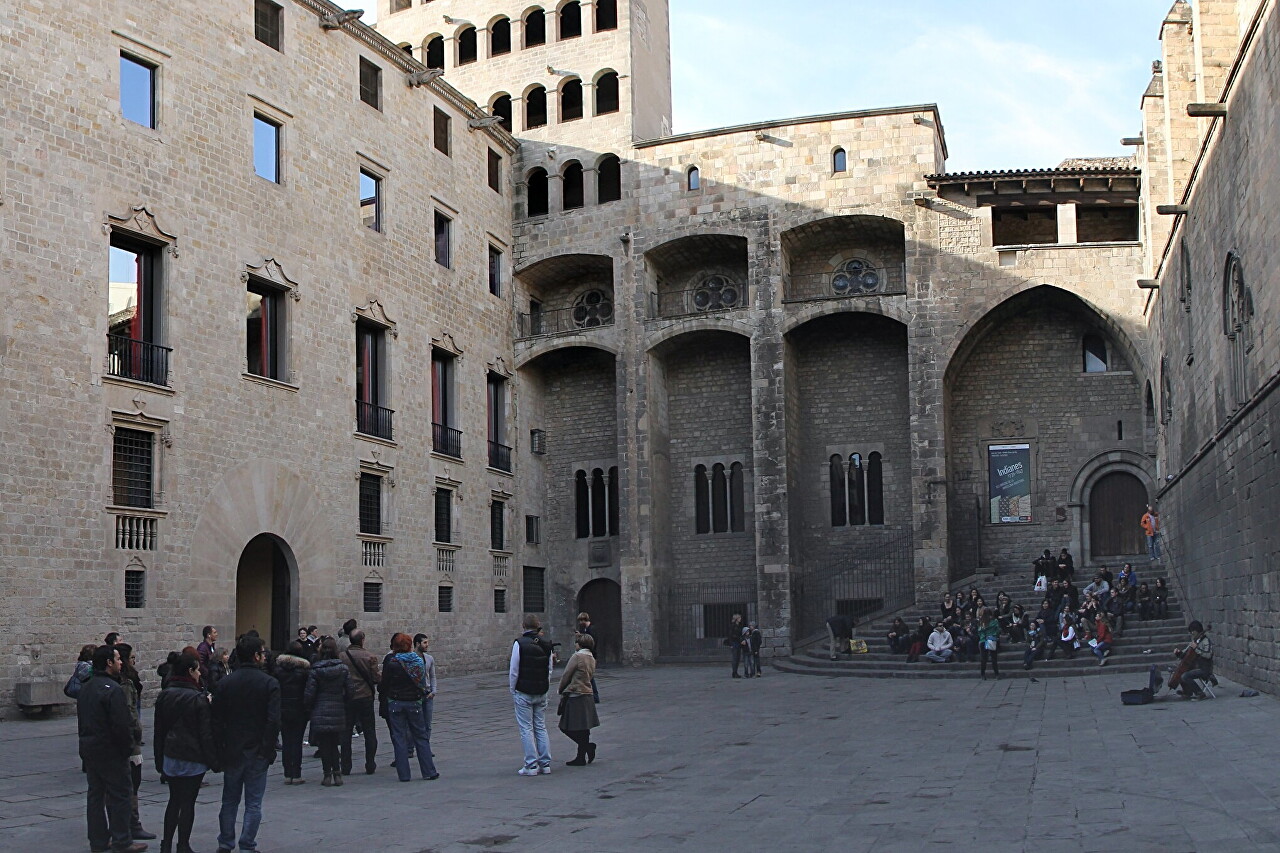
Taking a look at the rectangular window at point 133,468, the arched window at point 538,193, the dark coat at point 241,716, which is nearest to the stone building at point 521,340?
the rectangular window at point 133,468

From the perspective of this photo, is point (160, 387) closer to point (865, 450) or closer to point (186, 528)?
point (186, 528)

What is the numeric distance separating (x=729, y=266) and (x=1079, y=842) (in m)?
27.0

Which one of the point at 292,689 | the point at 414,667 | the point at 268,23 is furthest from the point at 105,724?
the point at 268,23

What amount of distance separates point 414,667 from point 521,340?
864 inches

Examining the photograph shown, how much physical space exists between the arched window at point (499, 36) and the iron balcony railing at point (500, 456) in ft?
38.6

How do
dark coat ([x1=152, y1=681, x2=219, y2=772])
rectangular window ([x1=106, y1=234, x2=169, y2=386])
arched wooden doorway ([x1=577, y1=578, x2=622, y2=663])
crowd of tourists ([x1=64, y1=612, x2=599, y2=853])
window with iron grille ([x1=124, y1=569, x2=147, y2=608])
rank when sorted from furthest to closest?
arched wooden doorway ([x1=577, y1=578, x2=622, y2=663]) < rectangular window ([x1=106, y1=234, x2=169, y2=386]) < window with iron grille ([x1=124, y1=569, x2=147, y2=608]) < crowd of tourists ([x1=64, y1=612, x2=599, y2=853]) < dark coat ([x1=152, y1=681, x2=219, y2=772])

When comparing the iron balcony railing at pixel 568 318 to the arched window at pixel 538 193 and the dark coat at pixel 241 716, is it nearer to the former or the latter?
the arched window at pixel 538 193

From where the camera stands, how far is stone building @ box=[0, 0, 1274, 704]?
2106cm

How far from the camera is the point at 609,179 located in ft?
115

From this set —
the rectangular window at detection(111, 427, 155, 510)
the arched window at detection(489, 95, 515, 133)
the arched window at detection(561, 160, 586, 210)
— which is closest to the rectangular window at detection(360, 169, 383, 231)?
the arched window at detection(561, 160, 586, 210)

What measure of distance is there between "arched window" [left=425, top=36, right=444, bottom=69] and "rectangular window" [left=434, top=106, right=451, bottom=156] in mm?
7248

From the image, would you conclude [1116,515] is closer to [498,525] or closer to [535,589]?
[535,589]

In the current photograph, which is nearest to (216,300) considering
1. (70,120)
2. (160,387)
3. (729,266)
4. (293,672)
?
(160,387)

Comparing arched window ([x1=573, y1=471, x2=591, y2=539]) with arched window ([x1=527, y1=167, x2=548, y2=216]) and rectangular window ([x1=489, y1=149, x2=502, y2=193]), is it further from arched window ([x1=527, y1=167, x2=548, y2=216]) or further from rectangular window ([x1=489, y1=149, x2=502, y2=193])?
rectangular window ([x1=489, y1=149, x2=502, y2=193])
